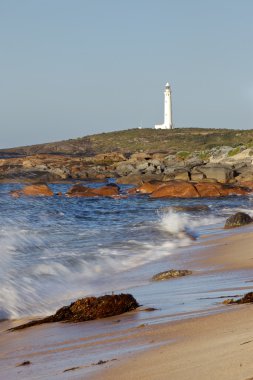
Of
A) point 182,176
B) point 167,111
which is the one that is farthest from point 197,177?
point 167,111

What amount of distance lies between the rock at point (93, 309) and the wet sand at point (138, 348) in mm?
176

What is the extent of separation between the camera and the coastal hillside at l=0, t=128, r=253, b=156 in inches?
3258

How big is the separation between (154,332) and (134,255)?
7401 mm

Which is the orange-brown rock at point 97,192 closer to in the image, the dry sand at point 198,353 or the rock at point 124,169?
the rock at point 124,169

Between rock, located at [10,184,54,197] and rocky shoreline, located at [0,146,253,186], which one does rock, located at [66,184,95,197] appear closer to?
rock, located at [10,184,54,197]

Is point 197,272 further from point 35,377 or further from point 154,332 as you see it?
point 35,377

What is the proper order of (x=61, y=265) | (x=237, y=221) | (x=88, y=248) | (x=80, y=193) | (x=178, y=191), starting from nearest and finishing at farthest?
1. (x=61, y=265)
2. (x=88, y=248)
3. (x=237, y=221)
4. (x=178, y=191)
5. (x=80, y=193)

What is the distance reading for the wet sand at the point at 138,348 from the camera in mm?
3348

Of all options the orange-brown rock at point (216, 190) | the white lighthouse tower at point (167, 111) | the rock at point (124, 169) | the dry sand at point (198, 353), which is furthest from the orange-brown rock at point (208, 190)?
the white lighthouse tower at point (167, 111)

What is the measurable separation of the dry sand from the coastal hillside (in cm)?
7304

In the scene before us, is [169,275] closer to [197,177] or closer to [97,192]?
[97,192]

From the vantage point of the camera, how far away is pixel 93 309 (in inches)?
233

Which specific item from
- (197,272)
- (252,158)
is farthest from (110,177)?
(197,272)

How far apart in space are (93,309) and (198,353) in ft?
7.94
